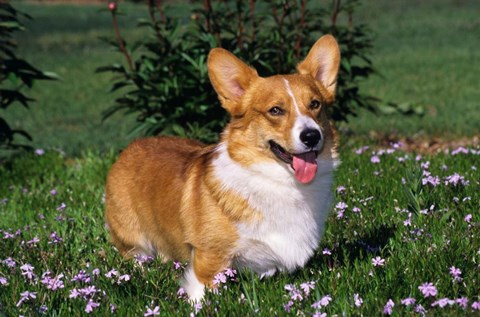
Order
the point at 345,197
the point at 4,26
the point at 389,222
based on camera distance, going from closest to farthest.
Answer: the point at 389,222, the point at 345,197, the point at 4,26

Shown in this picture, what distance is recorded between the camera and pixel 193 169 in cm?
501

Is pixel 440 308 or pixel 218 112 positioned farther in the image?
pixel 218 112

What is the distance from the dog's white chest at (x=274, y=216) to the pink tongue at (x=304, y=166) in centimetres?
8

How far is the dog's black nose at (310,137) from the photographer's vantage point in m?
4.27

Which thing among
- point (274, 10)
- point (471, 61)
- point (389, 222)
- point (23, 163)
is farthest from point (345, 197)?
point (471, 61)

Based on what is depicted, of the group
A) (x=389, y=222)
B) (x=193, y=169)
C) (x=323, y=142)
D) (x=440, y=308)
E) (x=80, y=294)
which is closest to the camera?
(x=440, y=308)

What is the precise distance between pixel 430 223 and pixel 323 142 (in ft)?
3.72

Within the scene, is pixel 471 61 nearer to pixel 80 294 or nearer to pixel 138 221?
pixel 138 221

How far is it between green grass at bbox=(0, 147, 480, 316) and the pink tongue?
1.59ft

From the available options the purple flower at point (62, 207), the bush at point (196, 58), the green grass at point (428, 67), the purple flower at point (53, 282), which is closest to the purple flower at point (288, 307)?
the purple flower at point (53, 282)

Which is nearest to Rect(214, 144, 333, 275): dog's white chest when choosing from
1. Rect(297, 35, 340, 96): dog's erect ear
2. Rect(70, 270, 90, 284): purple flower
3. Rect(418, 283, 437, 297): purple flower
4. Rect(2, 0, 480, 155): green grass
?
Rect(297, 35, 340, 96): dog's erect ear

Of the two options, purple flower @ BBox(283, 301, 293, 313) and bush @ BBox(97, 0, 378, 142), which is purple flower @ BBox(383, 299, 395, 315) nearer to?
purple flower @ BBox(283, 301, 293, 313)

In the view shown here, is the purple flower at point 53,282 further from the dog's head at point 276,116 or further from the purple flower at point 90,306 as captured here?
the dog's head at point 276,116

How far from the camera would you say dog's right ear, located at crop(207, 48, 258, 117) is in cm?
488
